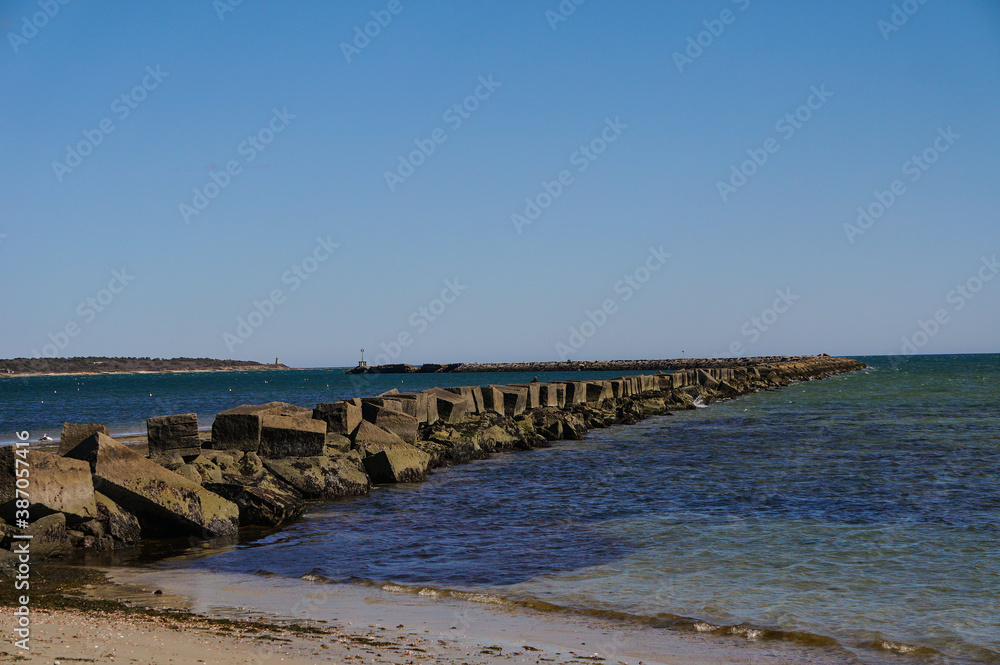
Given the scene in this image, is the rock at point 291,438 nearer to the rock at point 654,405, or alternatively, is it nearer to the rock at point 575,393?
the rock at point 575,393

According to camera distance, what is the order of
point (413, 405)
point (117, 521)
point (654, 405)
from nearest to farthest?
1. point (117, 521)
2. point (413, 405)
3. point (654, 405)

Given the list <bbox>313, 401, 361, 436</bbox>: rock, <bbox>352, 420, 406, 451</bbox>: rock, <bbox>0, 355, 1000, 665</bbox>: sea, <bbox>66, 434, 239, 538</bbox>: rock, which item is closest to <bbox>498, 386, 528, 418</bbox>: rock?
<bbox>0, 355, 1000, 665</bbox>: sea

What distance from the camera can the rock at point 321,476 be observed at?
10.9 m

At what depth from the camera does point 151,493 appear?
839 centimetres

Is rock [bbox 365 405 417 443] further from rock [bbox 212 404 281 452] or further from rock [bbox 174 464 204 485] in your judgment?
rock [bbox 174 464 204 485]

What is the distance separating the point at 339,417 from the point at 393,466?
145cm

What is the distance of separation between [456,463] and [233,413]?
4.44 metres

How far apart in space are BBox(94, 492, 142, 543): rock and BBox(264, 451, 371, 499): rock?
8.27ft

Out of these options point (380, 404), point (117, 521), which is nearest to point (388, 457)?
point (380, 404)

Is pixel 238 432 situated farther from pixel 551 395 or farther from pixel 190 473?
pixel 551 395

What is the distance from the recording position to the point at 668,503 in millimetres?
10328

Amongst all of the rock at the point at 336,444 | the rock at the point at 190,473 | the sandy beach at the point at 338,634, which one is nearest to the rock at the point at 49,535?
the sandy beach at the point at 338,634

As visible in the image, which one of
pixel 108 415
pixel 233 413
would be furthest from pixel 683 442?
pixel 108 415

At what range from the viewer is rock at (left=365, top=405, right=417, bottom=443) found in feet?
47.2
